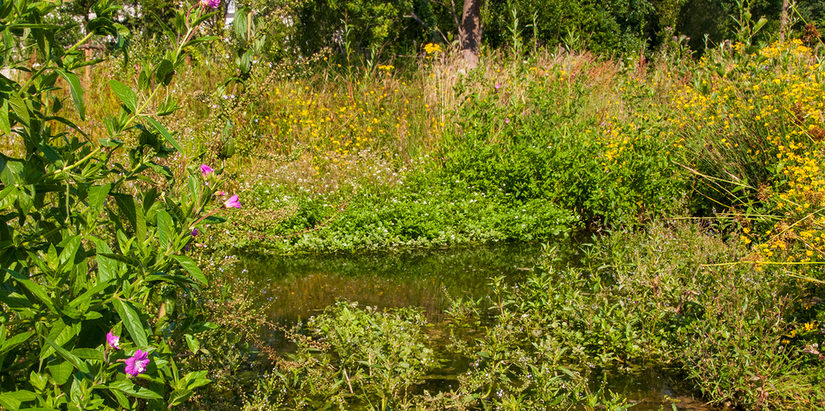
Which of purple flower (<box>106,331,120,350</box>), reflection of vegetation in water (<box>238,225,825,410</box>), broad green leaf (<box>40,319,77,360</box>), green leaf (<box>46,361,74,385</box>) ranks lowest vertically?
reflection of vegetation in water (<box>238,225,825,410</box>)

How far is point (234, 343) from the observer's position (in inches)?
120

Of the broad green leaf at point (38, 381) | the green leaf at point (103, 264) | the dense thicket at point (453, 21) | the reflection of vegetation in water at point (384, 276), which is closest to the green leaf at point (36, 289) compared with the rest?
the green leaf at point (103, 264)

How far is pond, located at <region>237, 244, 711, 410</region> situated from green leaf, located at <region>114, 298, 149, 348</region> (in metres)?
2.14

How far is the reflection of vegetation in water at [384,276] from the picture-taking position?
4680 millimetres

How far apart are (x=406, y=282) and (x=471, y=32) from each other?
22.2 ft

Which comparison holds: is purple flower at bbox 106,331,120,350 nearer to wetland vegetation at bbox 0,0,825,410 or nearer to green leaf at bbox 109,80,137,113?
wetland vegetation at bbox 0,0,825,410

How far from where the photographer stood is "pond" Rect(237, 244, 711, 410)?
3.56 metres

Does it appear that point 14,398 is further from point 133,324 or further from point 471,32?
point 471,32

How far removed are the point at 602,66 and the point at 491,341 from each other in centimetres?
875

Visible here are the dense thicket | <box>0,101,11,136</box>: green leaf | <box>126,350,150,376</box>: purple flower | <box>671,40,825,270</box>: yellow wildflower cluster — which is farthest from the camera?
the dense thicket

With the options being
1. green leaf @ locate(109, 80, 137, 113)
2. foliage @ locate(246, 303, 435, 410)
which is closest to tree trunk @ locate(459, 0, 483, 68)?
foliage @ locate(246, 303, 435, 410)

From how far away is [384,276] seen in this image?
17.5 ft

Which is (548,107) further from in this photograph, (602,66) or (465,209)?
(602,66)

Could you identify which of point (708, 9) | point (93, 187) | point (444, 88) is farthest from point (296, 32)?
point (708, 9)
